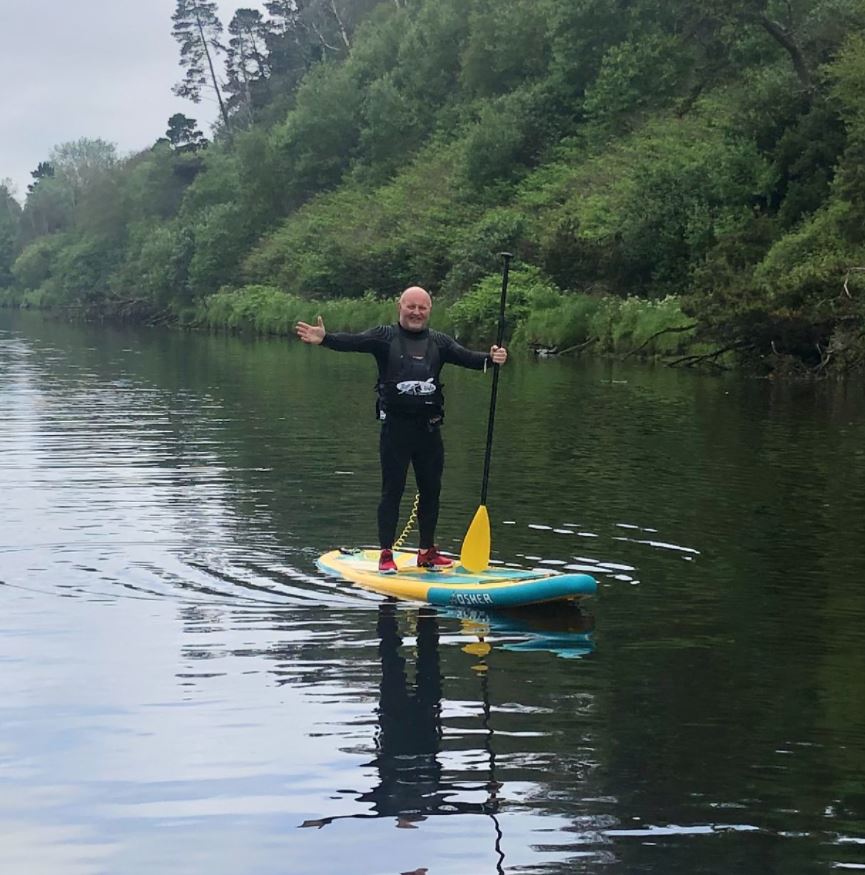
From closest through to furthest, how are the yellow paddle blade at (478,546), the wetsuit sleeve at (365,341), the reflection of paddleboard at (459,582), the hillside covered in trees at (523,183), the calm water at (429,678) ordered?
1. the calm water at (429,678)
2. the reflection of paddleboard at (459,582)
3. the wetsuit sleeve at (365,341)
4. the yellow paddle blade at (478,546)
5. the hillside covered in trees at (523,183)

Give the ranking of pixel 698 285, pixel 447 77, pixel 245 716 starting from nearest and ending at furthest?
pixel 245 716 → pixel 698 285 → pixel 447 77

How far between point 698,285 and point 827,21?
69.3 feet

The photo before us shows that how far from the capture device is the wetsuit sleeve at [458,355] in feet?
36.6

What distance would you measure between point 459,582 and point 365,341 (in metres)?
1.96

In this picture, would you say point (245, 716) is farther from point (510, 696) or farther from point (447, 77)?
point (447, 77)

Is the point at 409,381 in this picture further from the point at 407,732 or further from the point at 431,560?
the point at 407,732

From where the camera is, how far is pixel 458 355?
1121 cm

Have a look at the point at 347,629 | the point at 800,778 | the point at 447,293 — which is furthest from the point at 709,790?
the point at 447,293

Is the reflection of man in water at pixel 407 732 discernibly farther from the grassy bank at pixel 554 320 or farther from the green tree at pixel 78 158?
the green tree at pixel 78 158

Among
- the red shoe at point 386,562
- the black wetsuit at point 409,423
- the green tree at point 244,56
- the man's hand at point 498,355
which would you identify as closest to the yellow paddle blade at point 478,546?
the black wetsuit at point 409,423

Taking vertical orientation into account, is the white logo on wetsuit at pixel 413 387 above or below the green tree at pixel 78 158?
below

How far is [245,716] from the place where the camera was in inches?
296

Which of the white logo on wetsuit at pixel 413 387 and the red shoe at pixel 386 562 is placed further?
the red shoe at pixel 386 562

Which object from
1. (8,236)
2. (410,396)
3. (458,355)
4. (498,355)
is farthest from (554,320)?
(8,236)
